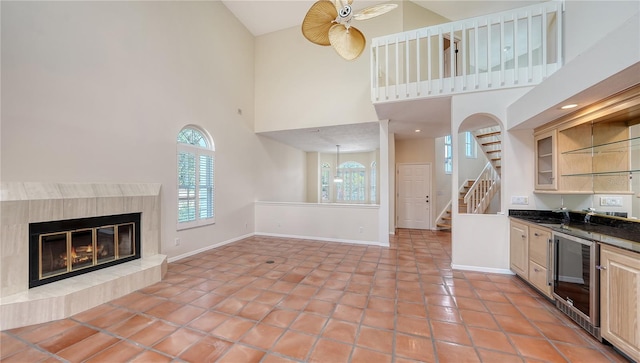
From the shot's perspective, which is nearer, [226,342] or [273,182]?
[226,342]

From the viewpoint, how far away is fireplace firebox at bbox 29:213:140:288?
250 centimetres

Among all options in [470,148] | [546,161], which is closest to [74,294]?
[546,161]

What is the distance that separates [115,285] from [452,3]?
7780mm

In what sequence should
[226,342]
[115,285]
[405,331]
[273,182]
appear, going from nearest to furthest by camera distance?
[226,342]
[405,331]
[115,285]
[273,182]

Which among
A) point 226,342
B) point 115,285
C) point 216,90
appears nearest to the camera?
point 226,342

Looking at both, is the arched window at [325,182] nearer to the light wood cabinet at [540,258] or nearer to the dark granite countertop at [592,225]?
the dark granite countertop at [592,225]

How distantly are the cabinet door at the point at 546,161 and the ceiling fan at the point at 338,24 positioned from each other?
2591 mm

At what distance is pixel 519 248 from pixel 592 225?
784 mm

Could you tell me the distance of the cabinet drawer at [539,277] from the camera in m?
2.59

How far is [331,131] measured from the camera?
20.1 ft

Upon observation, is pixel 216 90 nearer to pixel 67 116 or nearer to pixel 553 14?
pixel 67 116

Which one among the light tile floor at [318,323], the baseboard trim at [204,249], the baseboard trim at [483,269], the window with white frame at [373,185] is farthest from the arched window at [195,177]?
the window with white frame at [373,185]

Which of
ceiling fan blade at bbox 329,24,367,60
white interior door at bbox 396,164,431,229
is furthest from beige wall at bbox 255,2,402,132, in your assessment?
white interior door at bbox 396,164,431,229

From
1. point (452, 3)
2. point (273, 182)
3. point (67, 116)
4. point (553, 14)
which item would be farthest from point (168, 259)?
point (452, 3)
